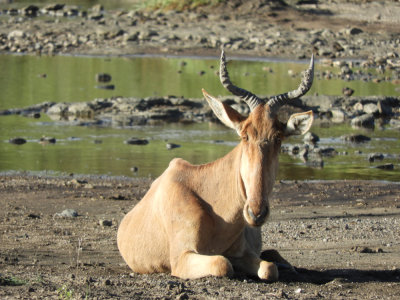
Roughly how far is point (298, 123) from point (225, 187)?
0.94 metres

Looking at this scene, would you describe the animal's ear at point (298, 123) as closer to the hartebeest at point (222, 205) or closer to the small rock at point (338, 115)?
the hartebeest at point (222, 205)

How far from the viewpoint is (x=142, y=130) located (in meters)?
21.4

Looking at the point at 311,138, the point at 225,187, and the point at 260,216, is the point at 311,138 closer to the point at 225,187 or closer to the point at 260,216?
the point at 225,187

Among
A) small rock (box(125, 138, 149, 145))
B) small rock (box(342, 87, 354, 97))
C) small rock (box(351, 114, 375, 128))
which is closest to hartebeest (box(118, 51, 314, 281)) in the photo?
small rock (box(125, 138, 149, 145))

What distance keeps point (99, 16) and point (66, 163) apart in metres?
28.7

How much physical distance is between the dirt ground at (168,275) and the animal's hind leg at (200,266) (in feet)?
0.39

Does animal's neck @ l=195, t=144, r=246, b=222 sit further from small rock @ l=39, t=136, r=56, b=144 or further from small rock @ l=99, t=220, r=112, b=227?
small rock @ l=39, t=136, r=56, b=144

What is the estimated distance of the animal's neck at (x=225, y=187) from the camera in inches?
329

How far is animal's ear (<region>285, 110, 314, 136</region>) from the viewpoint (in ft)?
26.4

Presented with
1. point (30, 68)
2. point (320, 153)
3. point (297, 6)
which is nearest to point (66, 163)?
point (320, 153)

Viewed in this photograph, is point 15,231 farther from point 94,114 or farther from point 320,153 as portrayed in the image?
point 94,114

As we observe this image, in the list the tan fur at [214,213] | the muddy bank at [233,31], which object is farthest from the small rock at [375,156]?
the muddy bank at [233,31]

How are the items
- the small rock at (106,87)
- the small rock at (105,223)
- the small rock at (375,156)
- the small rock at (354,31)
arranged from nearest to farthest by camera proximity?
the small rock at (105,223) → the small rock at (375,156) → the small rock at (106,87) → the small rock at (354,31)

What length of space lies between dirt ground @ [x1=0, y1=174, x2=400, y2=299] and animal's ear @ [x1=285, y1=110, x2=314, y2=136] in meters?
1.35
